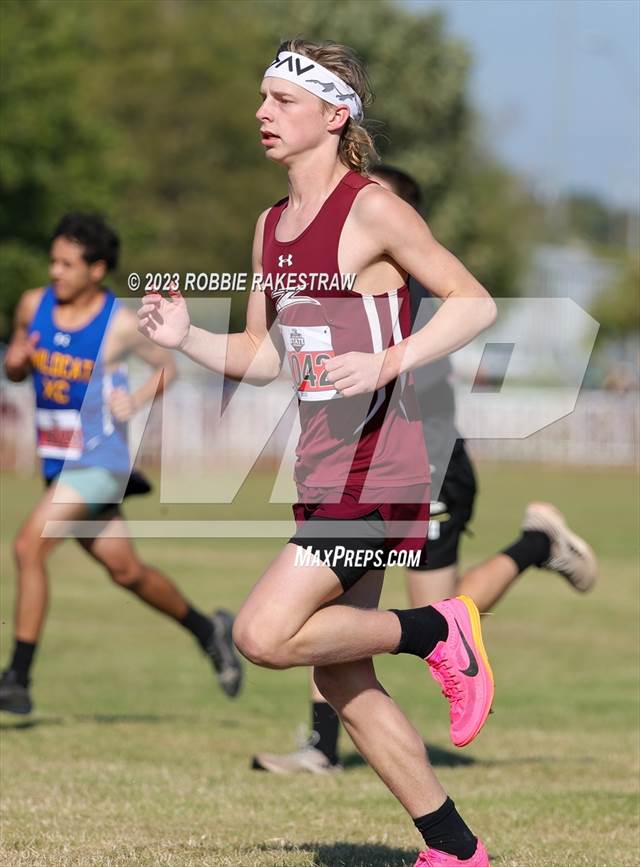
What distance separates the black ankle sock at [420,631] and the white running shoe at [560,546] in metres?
3.50

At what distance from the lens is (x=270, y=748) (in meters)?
8.10

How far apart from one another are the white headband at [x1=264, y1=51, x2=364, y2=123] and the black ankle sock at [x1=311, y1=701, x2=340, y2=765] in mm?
3435

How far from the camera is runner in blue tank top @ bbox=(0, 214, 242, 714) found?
831 cm

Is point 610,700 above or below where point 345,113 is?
below

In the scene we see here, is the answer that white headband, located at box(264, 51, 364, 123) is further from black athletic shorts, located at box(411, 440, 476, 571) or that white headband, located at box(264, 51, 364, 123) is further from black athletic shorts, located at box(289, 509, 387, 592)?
black athletic shorts, located at box(411, 440, 476, 571)

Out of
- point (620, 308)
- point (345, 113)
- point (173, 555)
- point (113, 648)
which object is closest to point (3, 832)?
point (345, 113)

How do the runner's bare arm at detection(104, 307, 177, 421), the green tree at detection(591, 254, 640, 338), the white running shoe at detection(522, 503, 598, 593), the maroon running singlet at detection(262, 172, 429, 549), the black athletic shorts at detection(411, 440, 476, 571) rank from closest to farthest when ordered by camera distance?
the maroon running singlet at detection(262, 172, 429, 549), the black athletic shorts at detection(411, 440, 476, 571), the white running shoe at detection(522, 503, 598, 593), the runner's bare arm at detection(104, 307, 177, 421), the green tree at detection(591, 254, 640, 338)

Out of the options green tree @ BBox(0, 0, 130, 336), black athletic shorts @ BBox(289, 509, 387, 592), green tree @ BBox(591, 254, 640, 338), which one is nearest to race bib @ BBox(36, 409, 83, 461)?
black athletic shorts @ BBox(289, 509, 387, 592)

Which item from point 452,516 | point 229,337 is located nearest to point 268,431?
point 452,516

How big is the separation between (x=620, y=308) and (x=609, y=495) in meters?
37.8

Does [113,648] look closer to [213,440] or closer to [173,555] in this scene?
[173,555]

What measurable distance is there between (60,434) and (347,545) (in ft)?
14.0

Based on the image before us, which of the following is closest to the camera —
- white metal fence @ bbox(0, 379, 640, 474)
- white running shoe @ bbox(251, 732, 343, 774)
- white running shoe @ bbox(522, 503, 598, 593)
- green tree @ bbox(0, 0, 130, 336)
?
white running shoe @ bbox(251, 732, 343, 774)

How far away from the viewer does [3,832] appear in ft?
17.9
